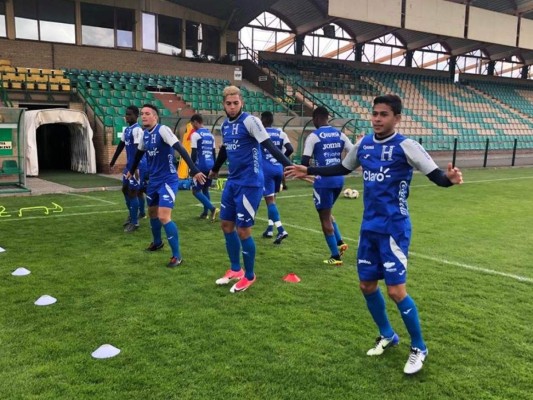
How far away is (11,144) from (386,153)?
42.3 ft

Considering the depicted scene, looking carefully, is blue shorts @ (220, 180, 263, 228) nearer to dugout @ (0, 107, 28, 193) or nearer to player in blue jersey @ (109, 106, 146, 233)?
player in blue jersey @ (109, 106, 146, 233)

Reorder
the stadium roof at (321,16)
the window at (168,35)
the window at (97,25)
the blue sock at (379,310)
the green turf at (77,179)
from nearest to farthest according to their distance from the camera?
1. the blue sock at (379,310)
2. the green turf at (77,179)
3. the window at (97,25)
4. the window at (168,35)
5. the stadium roof at (321,16)

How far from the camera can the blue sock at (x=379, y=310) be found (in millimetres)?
3909

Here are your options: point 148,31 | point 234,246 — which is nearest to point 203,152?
point 234,246

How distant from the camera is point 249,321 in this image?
4.60m

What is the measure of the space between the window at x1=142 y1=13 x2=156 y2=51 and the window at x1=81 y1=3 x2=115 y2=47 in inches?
66.6

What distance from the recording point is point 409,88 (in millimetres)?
36312

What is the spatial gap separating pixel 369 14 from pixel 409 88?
9.80 meters

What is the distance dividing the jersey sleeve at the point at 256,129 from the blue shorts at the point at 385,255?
1934 mm

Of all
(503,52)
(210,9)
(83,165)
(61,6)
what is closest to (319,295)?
(83,165)

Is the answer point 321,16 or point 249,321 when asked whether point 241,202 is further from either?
point 321,16

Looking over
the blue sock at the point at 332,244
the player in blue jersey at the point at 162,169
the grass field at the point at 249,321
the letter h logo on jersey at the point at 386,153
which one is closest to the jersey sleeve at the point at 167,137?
the player in blue jersey at the point at 162,169

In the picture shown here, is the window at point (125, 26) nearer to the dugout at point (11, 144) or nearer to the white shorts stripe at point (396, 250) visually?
the dugout at point (11, 144)

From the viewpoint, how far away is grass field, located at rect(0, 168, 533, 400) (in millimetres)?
3457
